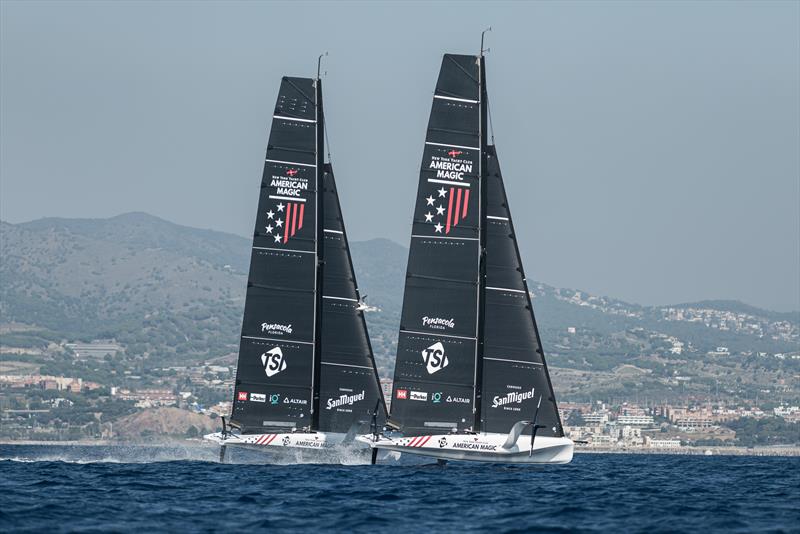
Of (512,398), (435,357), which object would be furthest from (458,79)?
(512,398)

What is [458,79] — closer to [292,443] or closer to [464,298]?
[464,298]

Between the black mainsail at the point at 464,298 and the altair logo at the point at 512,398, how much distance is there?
38 mm

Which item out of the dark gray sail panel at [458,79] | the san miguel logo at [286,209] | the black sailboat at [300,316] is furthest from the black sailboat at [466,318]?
the san miguel logo at [286,209]

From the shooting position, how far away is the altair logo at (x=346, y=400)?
6316 cm

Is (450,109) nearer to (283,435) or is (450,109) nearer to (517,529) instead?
(283,435)

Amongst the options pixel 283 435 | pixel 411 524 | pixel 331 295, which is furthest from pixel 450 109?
pixel 411 524

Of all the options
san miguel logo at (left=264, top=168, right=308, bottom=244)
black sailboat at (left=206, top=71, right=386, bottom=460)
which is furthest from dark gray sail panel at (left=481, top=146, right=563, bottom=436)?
san miguel logo at (left=264, top=168, right=308, bottom=244)

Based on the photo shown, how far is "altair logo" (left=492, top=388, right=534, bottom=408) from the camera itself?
5794 centimetres

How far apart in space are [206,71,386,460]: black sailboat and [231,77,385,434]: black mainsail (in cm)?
4

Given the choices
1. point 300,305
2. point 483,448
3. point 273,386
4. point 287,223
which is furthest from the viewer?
point 273,386

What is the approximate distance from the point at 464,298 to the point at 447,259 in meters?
1.61

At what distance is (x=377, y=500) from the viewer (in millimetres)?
46031

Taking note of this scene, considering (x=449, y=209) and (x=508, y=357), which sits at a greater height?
(x=449, y=209)

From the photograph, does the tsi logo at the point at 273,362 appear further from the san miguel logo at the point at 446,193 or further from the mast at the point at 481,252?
the san miguel logo at the point at 446,193
